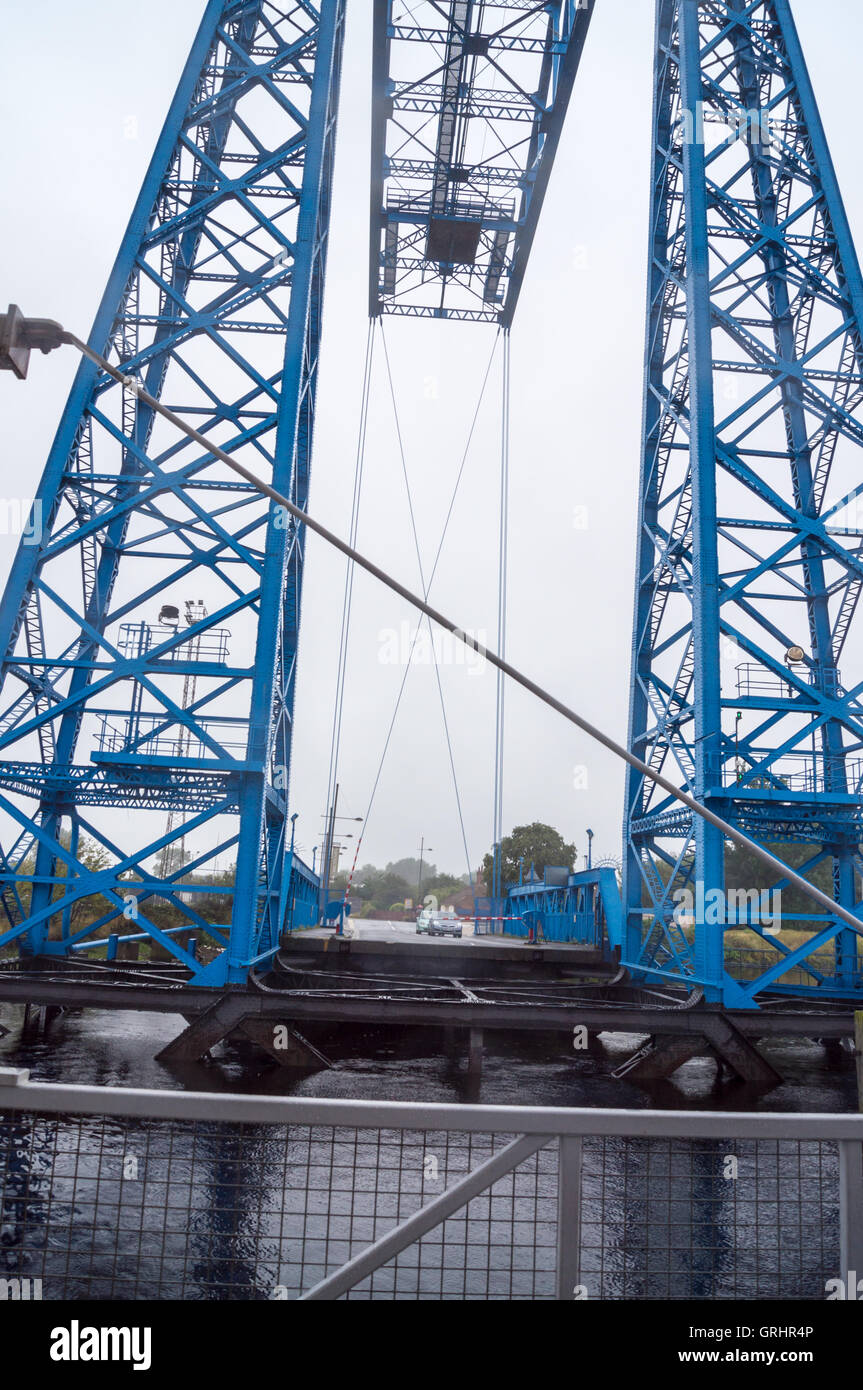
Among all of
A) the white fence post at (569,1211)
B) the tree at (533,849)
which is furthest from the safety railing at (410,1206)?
the tree at (533,849)

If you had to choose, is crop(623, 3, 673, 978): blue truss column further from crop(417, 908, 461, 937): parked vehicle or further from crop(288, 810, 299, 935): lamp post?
crop(417, 908, 461, 937): parked vehicle

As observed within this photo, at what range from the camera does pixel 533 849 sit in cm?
8506

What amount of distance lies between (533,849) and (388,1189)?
78.6m

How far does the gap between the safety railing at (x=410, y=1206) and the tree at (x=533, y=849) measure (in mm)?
74268

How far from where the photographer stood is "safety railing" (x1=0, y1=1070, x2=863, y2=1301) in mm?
3090

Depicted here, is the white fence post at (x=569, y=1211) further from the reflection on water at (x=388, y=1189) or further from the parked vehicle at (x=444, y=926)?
the parked vehicle at (x=444, y=926)

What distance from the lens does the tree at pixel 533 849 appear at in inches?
3292

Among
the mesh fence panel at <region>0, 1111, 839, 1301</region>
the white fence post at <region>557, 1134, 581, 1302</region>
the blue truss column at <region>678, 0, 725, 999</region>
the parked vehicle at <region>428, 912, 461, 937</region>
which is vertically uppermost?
the blue truss column at <region>678, 0, 725, 999</region>

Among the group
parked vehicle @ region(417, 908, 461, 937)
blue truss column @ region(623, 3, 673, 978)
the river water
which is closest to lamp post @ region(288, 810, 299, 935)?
the river water

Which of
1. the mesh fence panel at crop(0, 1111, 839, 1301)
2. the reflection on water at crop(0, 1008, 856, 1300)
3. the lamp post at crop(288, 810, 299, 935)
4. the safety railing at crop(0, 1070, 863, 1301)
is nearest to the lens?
the safety railing at crop(0, 1070, 863, 1301)

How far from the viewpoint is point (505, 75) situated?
19.7 meters

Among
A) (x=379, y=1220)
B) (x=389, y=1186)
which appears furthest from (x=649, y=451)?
(x=379, y=1220)

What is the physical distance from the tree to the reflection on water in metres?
66.7
